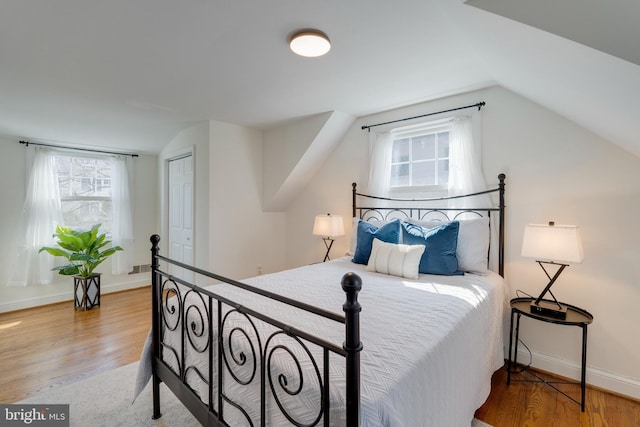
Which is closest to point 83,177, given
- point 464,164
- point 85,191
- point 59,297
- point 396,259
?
point 85,191

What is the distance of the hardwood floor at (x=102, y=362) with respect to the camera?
5.93ft

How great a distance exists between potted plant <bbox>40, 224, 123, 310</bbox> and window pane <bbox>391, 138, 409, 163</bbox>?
394 cm

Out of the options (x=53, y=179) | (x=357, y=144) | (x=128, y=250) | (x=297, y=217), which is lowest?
(x=128, y=250)

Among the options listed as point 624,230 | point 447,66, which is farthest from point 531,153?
point 447,66

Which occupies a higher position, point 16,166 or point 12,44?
point 12,44

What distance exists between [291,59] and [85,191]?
13.1 feet

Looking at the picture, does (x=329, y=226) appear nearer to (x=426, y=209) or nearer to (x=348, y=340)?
(x=426, y=209)

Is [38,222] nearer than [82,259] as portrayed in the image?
No

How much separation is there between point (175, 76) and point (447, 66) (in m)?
2.17

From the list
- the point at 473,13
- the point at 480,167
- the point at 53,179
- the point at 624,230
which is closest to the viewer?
the point at 473,13

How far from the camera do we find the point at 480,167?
259 cm

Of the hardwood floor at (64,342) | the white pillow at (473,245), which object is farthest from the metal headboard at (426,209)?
the hardwood floor at (64,342)

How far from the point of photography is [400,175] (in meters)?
3.15

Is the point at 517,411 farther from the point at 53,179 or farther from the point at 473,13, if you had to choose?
the point at 53,179
